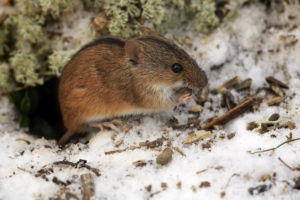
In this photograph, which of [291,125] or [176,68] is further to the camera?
[176,68]

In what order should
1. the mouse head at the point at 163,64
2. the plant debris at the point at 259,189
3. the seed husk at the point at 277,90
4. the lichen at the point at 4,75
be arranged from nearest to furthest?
the plant debris at the point at 259,189 → the mouse head at the point at 163,64 → the seed husk at the point at 277,90 → the lichen at the point at 4,75

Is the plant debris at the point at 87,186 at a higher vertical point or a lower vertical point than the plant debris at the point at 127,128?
lower

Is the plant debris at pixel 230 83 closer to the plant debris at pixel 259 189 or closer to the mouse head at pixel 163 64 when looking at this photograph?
the mouse head at pixel 163 64

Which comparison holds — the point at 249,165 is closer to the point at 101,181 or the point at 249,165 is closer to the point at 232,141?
the point at 232,141

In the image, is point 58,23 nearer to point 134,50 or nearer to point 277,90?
point 134,50

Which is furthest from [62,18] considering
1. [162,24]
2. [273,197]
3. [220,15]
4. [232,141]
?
[273,197]

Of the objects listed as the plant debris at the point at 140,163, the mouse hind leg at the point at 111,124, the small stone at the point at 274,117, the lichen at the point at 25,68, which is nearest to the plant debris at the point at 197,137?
the plant debris at the point at 140,163

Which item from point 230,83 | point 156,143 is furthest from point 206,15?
point 156,143
